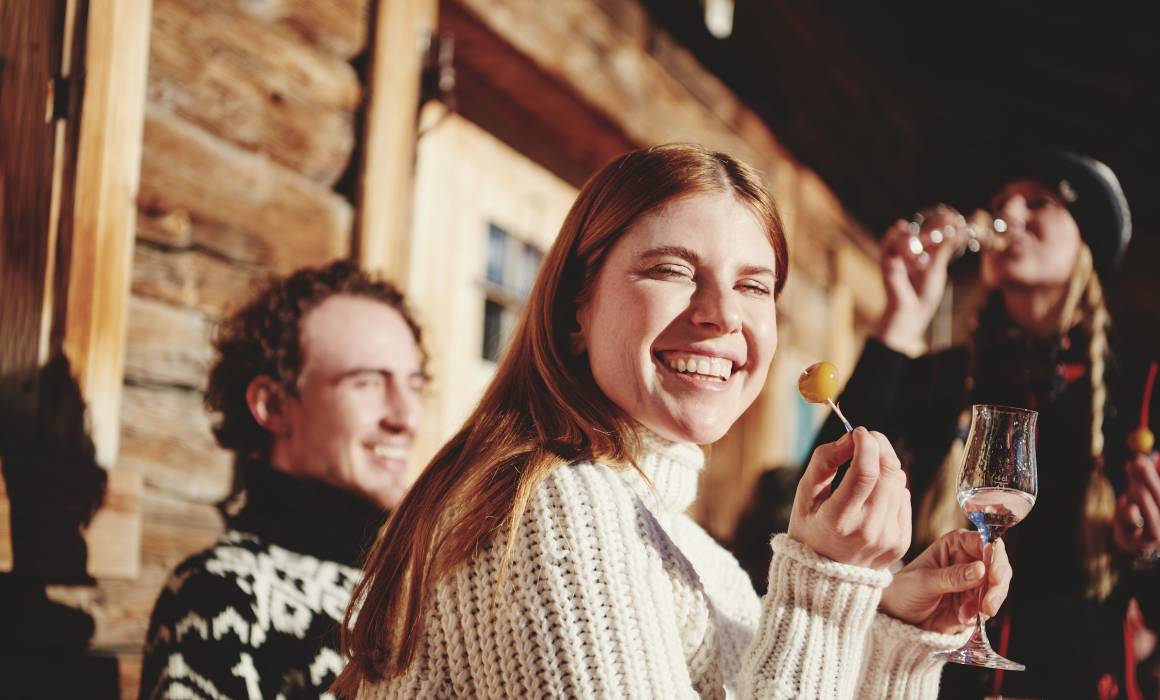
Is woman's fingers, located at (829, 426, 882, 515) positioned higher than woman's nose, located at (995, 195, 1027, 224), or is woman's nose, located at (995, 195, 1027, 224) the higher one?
woman's nose, located at (995, 195, 1027, 224)

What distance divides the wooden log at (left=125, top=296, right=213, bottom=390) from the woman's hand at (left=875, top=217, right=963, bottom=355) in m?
1.54

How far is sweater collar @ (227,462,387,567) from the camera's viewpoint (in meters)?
2.24

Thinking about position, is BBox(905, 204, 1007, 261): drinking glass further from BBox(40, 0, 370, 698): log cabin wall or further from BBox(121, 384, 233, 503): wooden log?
BBox(121, 384, 233, 503): wooden log

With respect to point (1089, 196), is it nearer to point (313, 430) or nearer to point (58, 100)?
point (313, 430)

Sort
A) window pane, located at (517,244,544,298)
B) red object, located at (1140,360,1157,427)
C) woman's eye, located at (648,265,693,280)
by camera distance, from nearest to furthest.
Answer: woman's eye, located at (648,265,693,280) < red object, located at (1140,360,1157,427) < window pane, located at (517,244,544,298)

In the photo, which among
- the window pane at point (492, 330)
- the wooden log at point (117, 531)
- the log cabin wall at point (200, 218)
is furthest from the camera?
the window pane at point (492, 330)

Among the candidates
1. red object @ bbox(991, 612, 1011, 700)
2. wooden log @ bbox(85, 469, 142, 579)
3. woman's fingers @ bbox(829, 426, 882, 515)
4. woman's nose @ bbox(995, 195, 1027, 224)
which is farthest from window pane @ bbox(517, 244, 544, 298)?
woman's fingers @ bbox(829, 426, 882, 515)

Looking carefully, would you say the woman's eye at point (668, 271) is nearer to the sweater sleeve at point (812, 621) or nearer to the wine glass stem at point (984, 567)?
the sweater sleeve at point (812, 621)

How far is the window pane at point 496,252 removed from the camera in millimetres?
3730

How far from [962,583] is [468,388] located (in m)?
2.29

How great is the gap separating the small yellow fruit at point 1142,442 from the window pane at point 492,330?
1.96 m

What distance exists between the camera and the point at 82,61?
2102 mm

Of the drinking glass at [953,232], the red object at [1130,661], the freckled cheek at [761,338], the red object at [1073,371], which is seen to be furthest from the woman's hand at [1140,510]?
the freckled cheek at [761,338]

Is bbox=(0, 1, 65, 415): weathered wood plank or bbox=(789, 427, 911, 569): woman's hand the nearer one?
bbox=(789, 427, 911, 569): woman's hand
